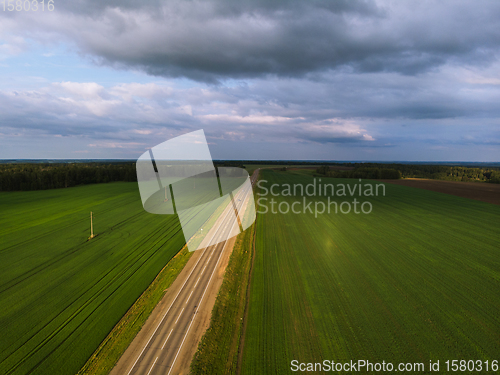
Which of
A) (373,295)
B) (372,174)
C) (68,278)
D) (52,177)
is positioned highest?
(372,174)

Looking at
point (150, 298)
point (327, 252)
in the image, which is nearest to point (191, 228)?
point (150, 298)

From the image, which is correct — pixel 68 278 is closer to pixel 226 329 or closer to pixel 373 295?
pixel 226 329

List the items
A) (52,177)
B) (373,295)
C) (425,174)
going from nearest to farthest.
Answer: (373,295)
(52,177)
(425,174)

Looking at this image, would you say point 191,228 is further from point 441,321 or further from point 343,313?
point 441,321

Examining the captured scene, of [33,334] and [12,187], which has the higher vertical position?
[12,187]

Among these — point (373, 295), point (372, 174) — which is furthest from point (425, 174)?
point (373, 295)

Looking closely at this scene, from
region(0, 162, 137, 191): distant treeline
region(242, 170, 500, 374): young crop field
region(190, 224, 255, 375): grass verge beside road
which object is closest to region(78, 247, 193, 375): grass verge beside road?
region(190, 224, 255, 375): grass verge beside road
